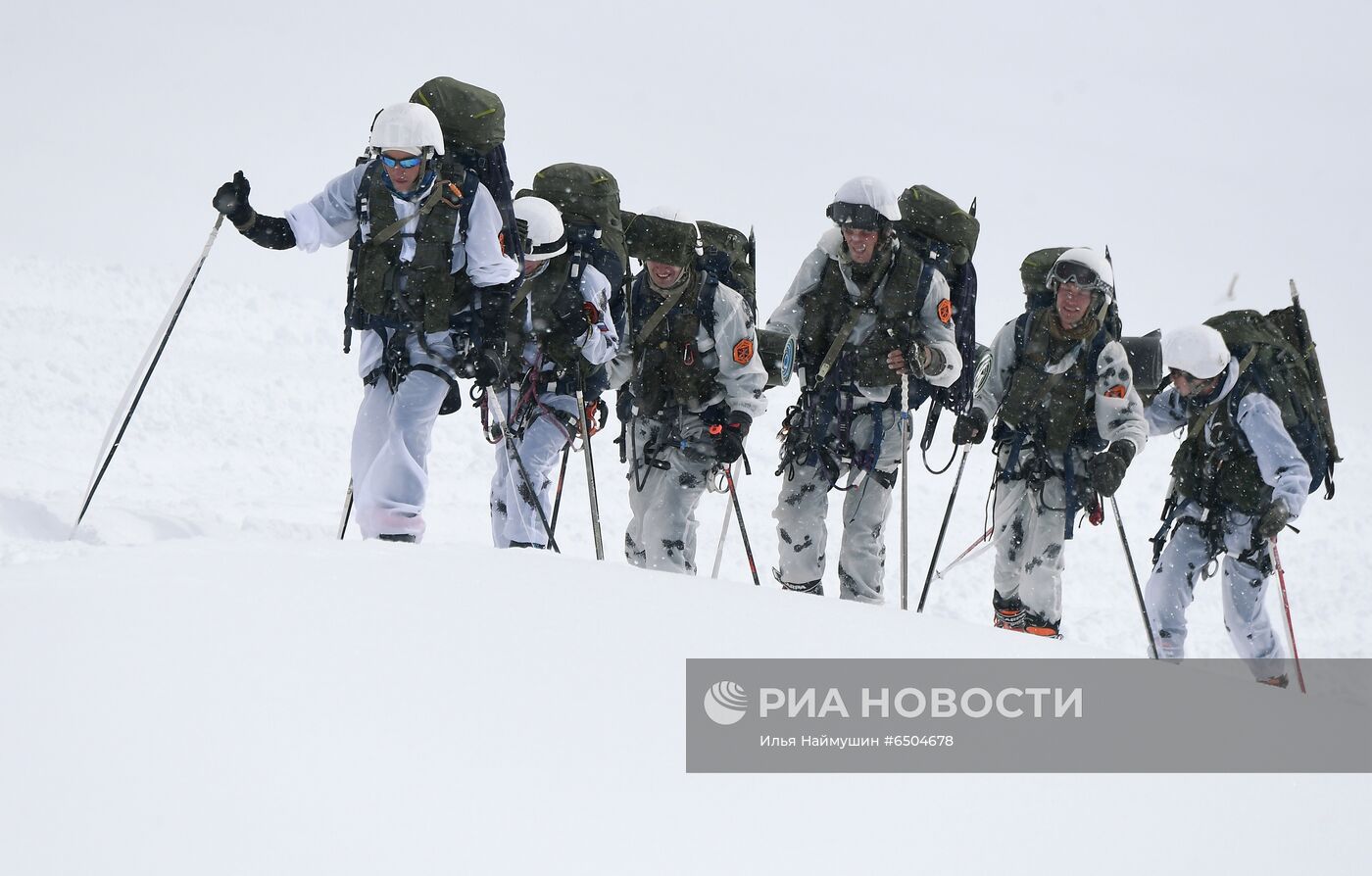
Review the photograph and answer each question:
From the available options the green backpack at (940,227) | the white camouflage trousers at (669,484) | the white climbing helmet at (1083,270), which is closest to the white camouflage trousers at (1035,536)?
the white climbing helmet at (1083,270)

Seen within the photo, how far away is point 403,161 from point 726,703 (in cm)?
394

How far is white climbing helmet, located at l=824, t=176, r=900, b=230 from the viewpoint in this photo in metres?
7.71

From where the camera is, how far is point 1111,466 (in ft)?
25.4

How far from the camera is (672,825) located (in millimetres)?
2809

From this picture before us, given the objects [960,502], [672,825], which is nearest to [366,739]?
[672,825]

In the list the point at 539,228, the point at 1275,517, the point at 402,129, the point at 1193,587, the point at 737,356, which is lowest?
the point at 1193,587

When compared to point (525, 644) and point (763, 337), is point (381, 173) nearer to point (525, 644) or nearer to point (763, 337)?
point (763, 337)

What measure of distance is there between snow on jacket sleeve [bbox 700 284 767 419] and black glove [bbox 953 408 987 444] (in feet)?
4.39

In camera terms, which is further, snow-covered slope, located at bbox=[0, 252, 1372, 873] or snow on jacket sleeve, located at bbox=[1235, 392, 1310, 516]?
snow on jacket sleeve, located at bbox=[1235, 392, 1310, 516]

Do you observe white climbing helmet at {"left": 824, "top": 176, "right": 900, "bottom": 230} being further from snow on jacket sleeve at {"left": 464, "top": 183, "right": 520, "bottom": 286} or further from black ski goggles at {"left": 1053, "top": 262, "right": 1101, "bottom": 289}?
snow on jacket sleeve at {"left": 464, "top": 183, "right": 520, "bottom": 286}

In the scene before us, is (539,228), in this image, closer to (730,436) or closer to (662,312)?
(662,312)

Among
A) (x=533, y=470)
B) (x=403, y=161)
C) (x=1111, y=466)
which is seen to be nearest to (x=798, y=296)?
(x=533, y=470)

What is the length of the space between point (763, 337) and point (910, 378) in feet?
3.31

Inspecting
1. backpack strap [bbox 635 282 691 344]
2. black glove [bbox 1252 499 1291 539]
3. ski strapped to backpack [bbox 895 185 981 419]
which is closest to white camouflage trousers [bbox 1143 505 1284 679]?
black glove [bbox 1252 499 1291 539]
